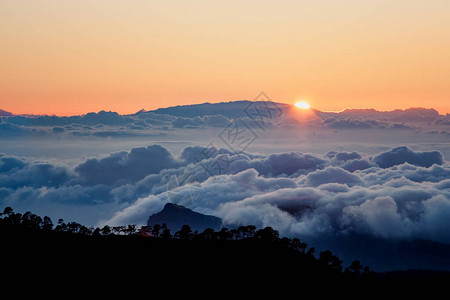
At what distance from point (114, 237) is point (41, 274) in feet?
186

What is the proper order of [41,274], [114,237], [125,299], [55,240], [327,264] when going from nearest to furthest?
[125,299] → [41,274] → [55,240] → [114,237] → [327,264]

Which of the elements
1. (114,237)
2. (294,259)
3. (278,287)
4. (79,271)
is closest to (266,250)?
(294,259)

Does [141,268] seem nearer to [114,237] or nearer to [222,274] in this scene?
[222,274]

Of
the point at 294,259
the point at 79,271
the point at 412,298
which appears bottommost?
the point at 412,298

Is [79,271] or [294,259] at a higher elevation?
[79,271]

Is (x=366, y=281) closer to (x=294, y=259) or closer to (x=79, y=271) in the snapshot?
(x=294, y=259)

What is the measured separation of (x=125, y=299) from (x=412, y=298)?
436 feet

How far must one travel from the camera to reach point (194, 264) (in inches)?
5787

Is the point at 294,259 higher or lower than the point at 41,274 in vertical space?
lower

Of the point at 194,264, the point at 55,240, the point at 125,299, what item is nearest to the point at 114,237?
the point at 55,240

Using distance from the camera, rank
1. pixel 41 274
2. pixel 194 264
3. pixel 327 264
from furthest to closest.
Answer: pixel 327 264 < pixel 194 264 < pixel 41 274

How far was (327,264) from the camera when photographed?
19750 cm

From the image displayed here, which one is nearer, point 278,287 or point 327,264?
point 278,287

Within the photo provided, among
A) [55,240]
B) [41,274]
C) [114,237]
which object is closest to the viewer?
[41,274]
